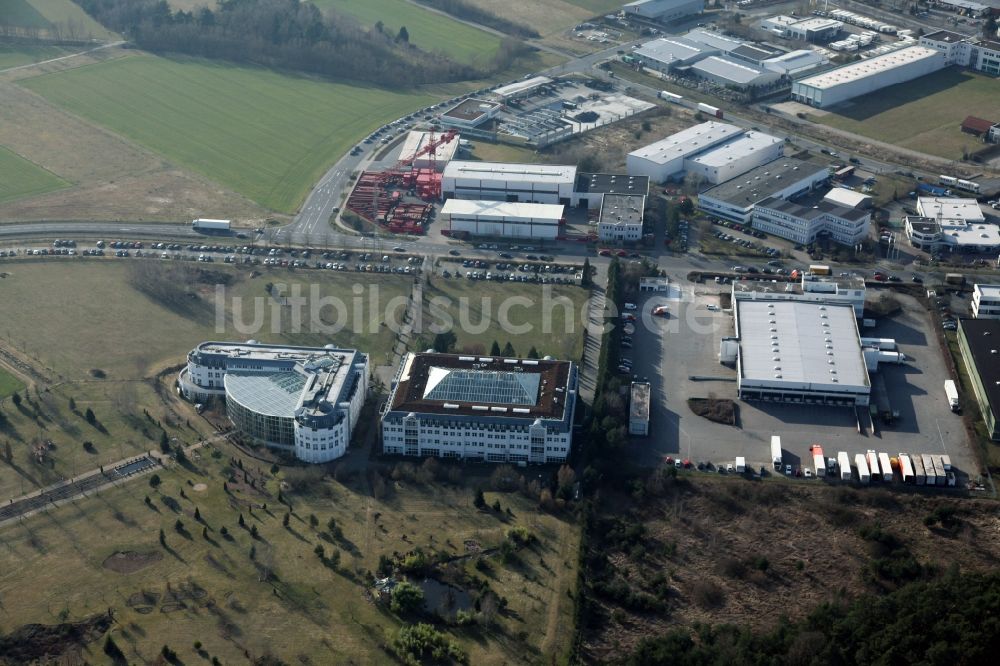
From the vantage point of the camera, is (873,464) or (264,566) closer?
(264,566)

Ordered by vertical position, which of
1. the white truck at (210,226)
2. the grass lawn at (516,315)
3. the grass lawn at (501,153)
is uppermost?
the grass lawn at (501,153)

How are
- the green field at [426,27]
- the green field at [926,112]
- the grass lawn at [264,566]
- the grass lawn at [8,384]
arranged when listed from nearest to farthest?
Answer: the grass lawn at [264,566], the grass lawn at [8,384], the green field at [926,112], the green field at [426,27]

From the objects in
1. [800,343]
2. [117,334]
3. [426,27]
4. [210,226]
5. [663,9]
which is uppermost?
[663,9]

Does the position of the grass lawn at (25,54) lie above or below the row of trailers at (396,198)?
above

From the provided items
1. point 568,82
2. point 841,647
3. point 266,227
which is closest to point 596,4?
point 568,82

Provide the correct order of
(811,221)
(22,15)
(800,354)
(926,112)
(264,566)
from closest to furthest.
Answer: (264,566), (800,354), (811,221), (926,112), (22,15)

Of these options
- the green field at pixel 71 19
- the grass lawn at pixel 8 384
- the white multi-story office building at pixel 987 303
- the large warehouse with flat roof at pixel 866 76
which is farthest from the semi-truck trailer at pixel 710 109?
the grass lawn at pixel 8 384

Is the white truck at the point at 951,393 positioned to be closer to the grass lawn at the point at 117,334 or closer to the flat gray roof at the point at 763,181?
the flat gray roof at the point at 763,181

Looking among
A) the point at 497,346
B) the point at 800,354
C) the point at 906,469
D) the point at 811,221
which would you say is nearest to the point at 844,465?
the point at 906,469

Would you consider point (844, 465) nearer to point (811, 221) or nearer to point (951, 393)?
point (951, 393)
